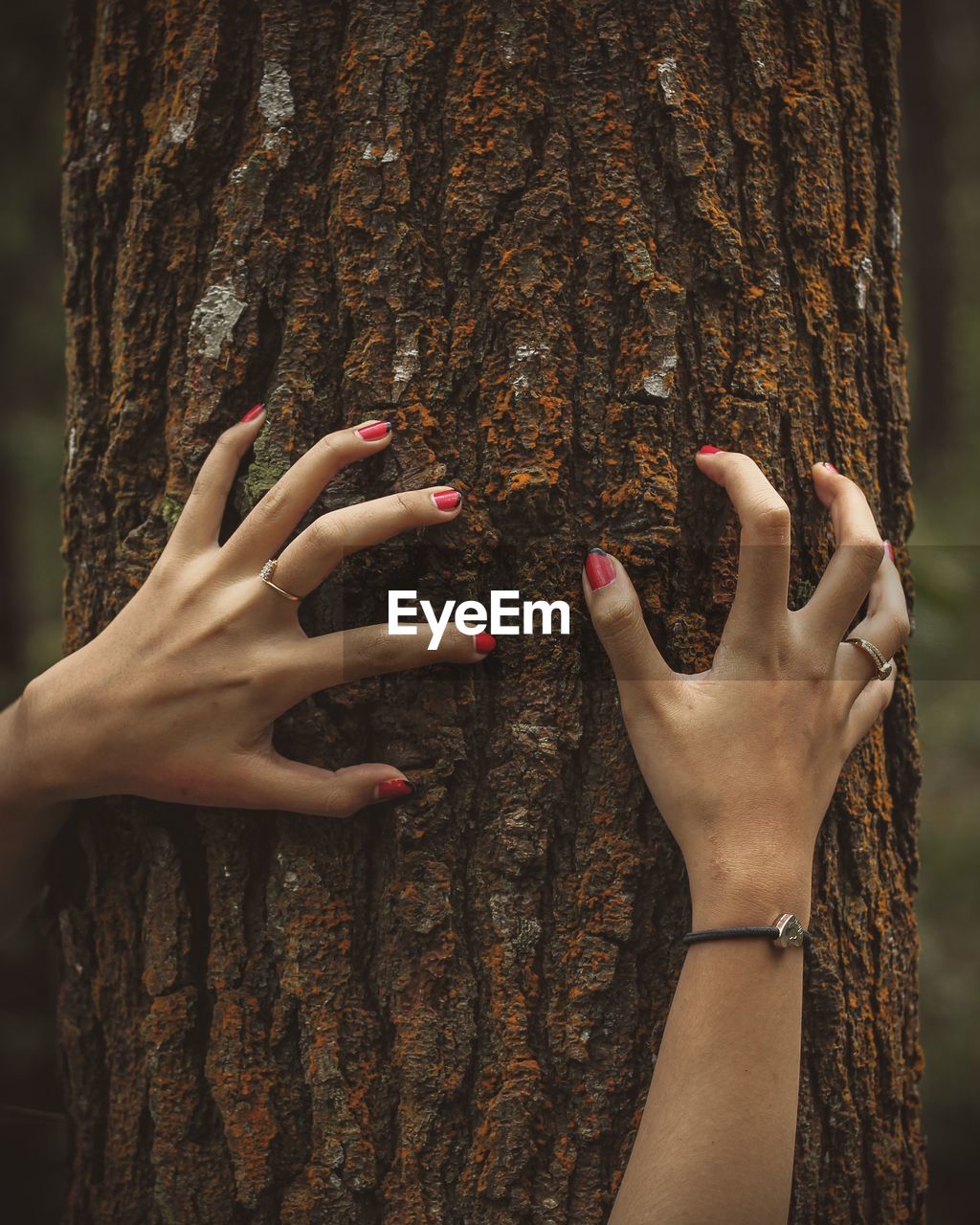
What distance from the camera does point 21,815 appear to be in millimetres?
1398

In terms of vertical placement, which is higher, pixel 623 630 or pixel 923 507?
pixel 923 507

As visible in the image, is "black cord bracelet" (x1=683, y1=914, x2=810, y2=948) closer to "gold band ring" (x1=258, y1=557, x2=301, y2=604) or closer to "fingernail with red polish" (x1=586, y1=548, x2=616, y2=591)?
"fingernail with red polish" (x1=586, y1=548, x2=616, y2=591)

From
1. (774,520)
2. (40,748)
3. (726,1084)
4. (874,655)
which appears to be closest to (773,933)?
(726,1084)

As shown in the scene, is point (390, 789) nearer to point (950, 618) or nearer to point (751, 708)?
point (751, 708)

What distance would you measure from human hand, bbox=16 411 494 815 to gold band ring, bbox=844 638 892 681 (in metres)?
0.53

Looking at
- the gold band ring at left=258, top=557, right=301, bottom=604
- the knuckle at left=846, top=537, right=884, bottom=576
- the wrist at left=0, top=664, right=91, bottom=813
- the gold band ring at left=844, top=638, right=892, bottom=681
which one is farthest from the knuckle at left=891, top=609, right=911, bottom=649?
the wrist at left=0, top=664, right=91, bottom=813

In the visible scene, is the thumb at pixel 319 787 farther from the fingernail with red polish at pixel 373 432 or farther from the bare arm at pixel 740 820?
the fingernail with red polish at pixel 373 432

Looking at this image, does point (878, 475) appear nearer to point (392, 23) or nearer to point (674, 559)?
point (674, 559)

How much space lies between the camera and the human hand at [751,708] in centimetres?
119

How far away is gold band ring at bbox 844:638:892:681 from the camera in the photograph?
1.31m

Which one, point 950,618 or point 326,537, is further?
point 950,618

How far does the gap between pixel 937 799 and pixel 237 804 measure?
5.13 m

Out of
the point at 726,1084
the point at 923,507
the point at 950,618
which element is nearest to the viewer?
the point at 726,1084

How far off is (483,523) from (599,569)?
19 centimetres
